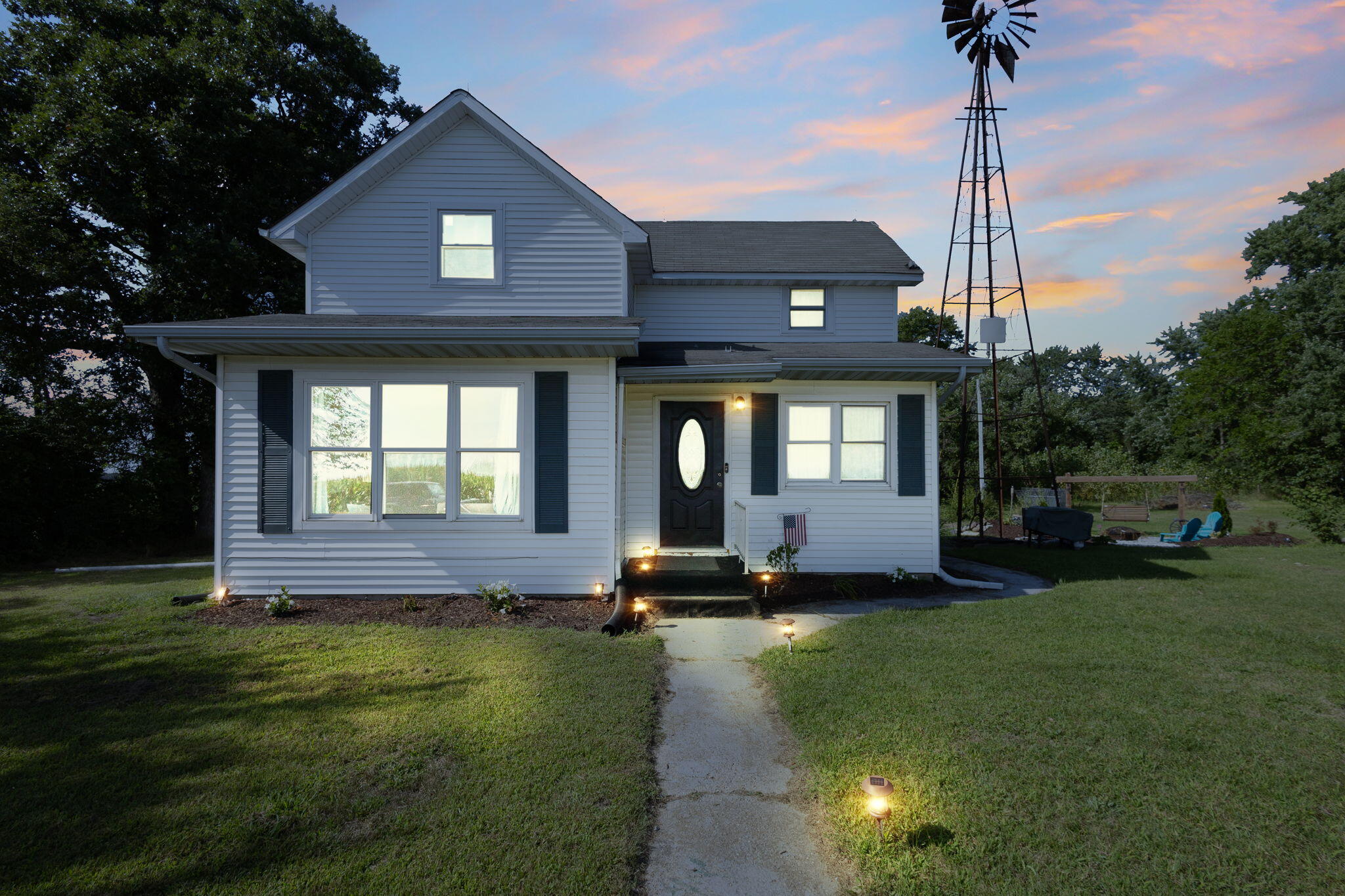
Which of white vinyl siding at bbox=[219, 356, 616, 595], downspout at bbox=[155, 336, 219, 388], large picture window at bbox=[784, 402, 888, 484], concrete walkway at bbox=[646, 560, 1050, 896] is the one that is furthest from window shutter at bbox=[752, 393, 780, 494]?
downspout at bbox=[155, 336, 219, 388]

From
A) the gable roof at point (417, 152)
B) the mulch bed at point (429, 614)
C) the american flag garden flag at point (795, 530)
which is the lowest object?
the mulch bed at point (429, 614)

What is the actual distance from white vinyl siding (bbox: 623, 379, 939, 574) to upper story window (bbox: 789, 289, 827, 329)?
2.12 metres

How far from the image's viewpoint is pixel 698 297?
10922 millimetres

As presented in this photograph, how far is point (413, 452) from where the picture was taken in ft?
25.9

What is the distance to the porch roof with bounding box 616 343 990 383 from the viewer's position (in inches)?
322

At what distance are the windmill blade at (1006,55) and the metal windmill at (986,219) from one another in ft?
0.05

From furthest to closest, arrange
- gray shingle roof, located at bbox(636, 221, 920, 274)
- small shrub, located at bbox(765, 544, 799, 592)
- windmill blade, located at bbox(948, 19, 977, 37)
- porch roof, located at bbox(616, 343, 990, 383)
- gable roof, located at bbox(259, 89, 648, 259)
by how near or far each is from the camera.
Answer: windmill blade, located at bbox(948, 19, 977, 37)
gray shingle roof, located at bbox(636, 221, 920, 274)
small shrub, located at bbox(765, 544, 799, 592)
gable roof, located at bbox(259, 89, 648, 259)
porch roof, located at bbox(616, 343, 990, 383)

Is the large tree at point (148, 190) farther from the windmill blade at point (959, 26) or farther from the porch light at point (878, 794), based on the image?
the porch light at point (878, 794)

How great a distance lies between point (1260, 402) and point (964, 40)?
18.7 meters

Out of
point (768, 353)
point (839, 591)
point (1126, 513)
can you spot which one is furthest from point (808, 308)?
point (1126, 513)

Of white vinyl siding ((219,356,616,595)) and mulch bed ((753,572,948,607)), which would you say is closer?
white vinyl siding ((219,356,616,595))

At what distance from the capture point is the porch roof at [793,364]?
8172mm

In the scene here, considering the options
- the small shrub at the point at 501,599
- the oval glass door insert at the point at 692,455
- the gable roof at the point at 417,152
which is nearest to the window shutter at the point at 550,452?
the small shrub at the point at 501,599

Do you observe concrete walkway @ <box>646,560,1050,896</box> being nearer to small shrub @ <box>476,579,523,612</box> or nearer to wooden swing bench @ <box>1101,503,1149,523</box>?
small shrub @ <box>476,579,523,612</box>
